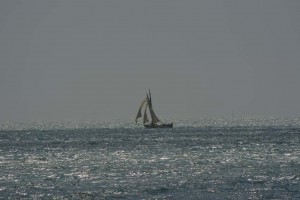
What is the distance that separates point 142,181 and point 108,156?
113 ft

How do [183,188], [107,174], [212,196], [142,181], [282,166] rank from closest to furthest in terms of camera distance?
[212,196], [183,188], [142,181], [107,174], [282,166]

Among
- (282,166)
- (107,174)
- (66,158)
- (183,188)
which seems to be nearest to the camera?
(183,188)

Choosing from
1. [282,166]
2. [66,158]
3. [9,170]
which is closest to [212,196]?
[282,166]

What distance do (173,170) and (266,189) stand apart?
17.6 meters

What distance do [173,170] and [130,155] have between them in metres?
25.7

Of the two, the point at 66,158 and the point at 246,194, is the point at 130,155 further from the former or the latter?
the point at 246,194

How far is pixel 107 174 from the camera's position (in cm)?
7306

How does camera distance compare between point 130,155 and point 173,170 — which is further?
point 130,155

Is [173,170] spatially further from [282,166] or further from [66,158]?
[66,158]

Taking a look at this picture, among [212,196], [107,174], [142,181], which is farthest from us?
[107,174]

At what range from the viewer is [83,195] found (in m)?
57.6

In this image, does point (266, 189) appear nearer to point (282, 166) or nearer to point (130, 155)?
point (282, 166)

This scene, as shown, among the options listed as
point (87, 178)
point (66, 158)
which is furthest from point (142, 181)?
point (66, 158)

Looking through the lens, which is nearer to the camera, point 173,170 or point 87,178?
point 87,178
